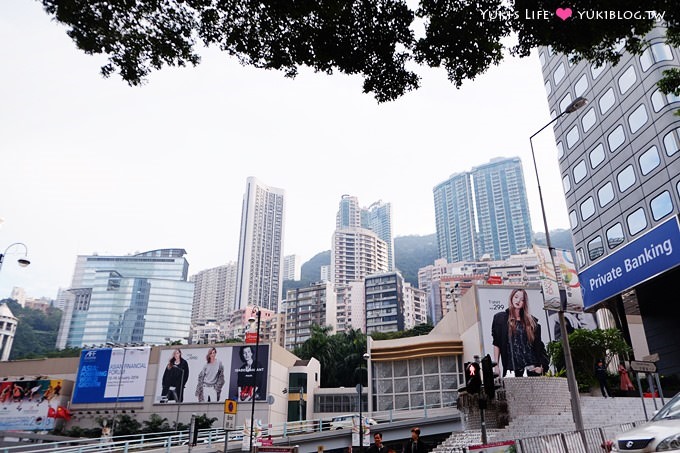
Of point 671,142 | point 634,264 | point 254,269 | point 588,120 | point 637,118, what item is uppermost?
Result: point 254,269

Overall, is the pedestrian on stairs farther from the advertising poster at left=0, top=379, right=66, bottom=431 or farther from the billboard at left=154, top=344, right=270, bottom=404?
the advertising poster at left=0, top=379, right=66, bottom=431

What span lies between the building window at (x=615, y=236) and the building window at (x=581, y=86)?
33.7 ft

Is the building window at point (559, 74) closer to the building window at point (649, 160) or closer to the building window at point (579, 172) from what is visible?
the building window at point (579, 172)

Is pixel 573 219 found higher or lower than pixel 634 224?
higher

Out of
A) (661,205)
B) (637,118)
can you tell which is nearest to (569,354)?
(661,205)

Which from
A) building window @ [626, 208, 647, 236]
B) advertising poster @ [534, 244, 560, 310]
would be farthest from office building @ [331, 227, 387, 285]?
advertising poster @ [534, 244, 560, 310]

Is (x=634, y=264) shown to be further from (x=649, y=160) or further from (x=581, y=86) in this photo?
(x=581, y=86)

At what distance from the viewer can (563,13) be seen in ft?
28.1

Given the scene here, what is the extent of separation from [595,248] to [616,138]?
676cm

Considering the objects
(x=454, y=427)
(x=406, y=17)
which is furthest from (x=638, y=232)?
(x=406, y=17)

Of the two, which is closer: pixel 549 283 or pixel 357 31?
pixel 357 31

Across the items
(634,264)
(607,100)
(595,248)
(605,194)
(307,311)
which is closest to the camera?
(634,264)

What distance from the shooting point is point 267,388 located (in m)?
50.1

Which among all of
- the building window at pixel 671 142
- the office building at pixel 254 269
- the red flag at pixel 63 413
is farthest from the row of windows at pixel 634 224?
the office building at pixel 254 269
